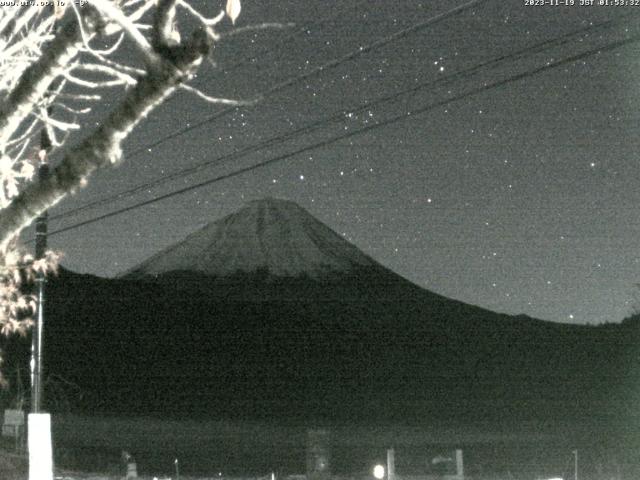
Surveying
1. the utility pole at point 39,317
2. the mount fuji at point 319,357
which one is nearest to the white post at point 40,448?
the utility pole at point 39,317

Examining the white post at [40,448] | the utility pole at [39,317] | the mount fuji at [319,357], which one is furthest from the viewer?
the mount fuji at [319,357]

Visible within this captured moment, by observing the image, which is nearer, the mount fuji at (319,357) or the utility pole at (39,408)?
the utility pole at (39,408)

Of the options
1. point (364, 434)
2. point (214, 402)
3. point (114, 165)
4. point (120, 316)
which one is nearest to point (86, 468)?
point (114, 165)

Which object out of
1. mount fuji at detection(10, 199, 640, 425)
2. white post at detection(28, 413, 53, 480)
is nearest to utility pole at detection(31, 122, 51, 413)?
white post at detection(28, 413, 53, 480)

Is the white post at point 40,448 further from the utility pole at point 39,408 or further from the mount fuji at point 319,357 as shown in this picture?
the mount fuji at point 319,357

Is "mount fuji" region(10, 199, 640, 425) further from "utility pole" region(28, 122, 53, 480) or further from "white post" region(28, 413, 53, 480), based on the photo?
"white post" region(28, 413, 53, 480)

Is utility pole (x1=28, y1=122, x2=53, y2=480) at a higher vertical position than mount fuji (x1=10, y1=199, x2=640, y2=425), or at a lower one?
lower

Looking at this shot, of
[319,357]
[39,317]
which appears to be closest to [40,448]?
[39,317]

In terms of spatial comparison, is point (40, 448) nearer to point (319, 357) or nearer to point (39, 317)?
point (39, 317)
